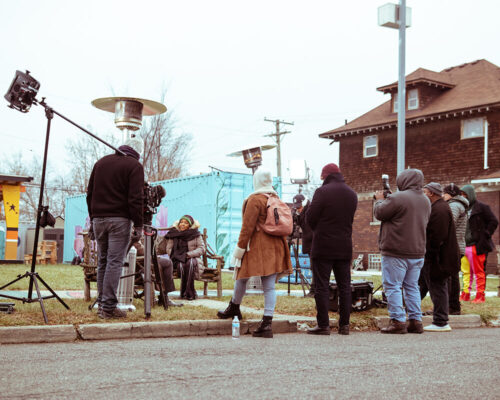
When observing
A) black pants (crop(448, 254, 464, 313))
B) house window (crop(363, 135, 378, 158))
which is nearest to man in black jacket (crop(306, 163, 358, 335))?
black pants (crop(448, 254, 464, 313))

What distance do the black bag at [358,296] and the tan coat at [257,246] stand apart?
211cm

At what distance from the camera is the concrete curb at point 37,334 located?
670 centimetres

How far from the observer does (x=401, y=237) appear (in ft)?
27.6

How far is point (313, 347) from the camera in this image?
22.6ft

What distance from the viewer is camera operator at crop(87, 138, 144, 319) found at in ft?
25.6

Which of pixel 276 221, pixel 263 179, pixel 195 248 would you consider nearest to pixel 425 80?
pixel 195 248

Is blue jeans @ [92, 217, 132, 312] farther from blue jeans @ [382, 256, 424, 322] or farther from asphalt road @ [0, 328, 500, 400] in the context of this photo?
Result: blue jeans @ [382, 256, 424, 322]

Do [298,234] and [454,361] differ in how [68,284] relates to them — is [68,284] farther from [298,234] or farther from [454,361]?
[454,361]

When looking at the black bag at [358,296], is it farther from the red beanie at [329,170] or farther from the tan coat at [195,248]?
the tan coat at [195,248]

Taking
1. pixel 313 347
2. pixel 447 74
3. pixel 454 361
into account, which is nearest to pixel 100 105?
pixel 313 347

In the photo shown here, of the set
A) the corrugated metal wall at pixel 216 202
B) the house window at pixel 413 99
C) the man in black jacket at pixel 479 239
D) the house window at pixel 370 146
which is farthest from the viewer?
the house window at pixel 370 146

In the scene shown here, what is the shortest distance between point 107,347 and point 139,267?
3283 mm

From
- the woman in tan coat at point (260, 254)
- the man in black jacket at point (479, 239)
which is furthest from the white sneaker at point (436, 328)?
the man in black jacket at point (479, 239)

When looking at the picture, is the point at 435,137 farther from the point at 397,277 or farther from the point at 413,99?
the point at 397,277
